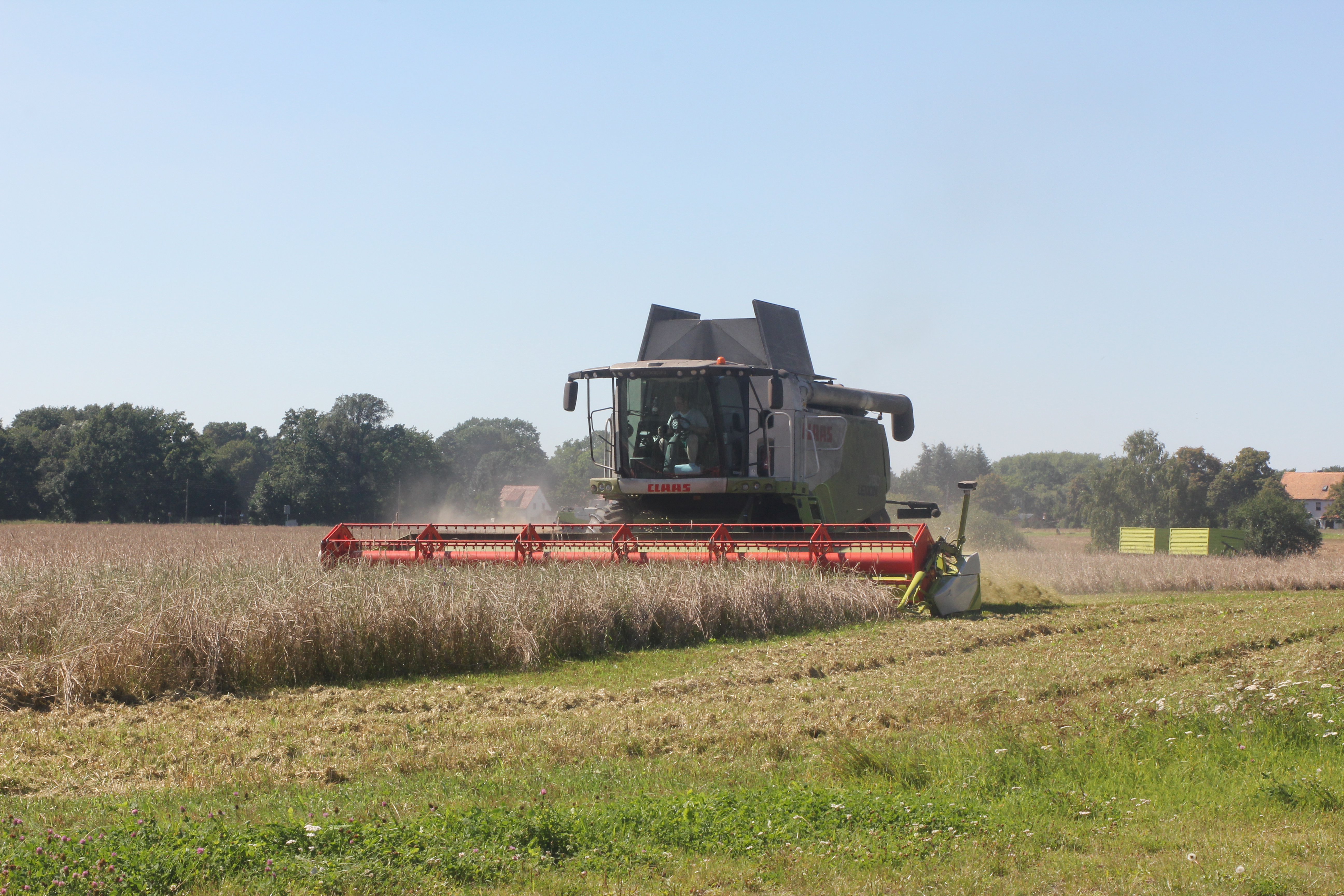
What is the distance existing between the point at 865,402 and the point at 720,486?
415 cm

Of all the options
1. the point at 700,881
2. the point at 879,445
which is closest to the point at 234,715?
the point at 700,881

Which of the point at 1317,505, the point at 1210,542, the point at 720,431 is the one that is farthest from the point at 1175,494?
the point at 1317,505

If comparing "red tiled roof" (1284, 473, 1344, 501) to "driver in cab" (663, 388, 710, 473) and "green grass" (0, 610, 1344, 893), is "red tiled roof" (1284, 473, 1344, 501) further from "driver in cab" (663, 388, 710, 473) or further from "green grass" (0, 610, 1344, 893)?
"green grass" (0, 610, 1344, 893)

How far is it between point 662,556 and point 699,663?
126 inches

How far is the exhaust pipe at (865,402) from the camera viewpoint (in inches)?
601

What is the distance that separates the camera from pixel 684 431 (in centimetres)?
1374

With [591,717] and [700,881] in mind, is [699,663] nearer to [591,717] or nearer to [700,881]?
[591,717]

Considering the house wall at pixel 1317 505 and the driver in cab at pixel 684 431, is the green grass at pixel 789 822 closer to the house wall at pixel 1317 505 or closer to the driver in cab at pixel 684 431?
the driver in cab at pixel 684 431

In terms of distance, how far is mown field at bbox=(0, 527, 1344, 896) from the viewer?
4156mm

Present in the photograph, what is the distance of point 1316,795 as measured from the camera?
5.02 meters

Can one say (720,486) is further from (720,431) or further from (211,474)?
(211,474)

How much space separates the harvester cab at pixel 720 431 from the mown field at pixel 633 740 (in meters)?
2.40

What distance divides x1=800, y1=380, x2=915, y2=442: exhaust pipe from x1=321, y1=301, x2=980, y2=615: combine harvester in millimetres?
48

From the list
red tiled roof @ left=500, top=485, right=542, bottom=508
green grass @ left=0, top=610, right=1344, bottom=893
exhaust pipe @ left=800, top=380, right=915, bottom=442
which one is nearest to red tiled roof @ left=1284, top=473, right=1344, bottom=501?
red tiled roof @ left=500, top=485, right=542, bottom=508
